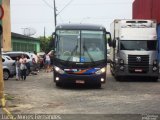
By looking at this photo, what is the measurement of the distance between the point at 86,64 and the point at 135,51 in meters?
6.47

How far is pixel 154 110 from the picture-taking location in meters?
15.0

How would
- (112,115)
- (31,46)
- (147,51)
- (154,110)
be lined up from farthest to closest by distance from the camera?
(31,46)
(147,51)
(154,110)
(112,115)

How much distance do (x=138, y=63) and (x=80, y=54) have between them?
632 cm

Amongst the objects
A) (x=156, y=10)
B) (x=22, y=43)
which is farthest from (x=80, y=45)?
(x=22, y=43)


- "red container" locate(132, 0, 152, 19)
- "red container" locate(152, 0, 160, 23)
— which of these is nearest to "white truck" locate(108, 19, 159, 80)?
"red container" locate(152, 0, 160, 23)

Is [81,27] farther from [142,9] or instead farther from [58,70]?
[142,9]

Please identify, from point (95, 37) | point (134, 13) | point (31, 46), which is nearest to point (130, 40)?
point (95, 37)

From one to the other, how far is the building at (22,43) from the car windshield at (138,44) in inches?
1340

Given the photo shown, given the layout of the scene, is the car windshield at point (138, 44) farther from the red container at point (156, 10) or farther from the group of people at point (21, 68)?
the red container at point (156, 10)

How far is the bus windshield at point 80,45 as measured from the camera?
2277 centimetres

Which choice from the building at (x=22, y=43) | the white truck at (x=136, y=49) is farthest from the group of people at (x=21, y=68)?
the building at (x=22, y=43)

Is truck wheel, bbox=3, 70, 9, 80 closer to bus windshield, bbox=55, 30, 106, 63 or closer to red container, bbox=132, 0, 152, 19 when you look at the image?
bus windshield, bbox=55, 30, 106, 63

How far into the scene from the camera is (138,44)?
93.6 ft

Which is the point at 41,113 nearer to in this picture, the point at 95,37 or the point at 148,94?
the point at 148,94
